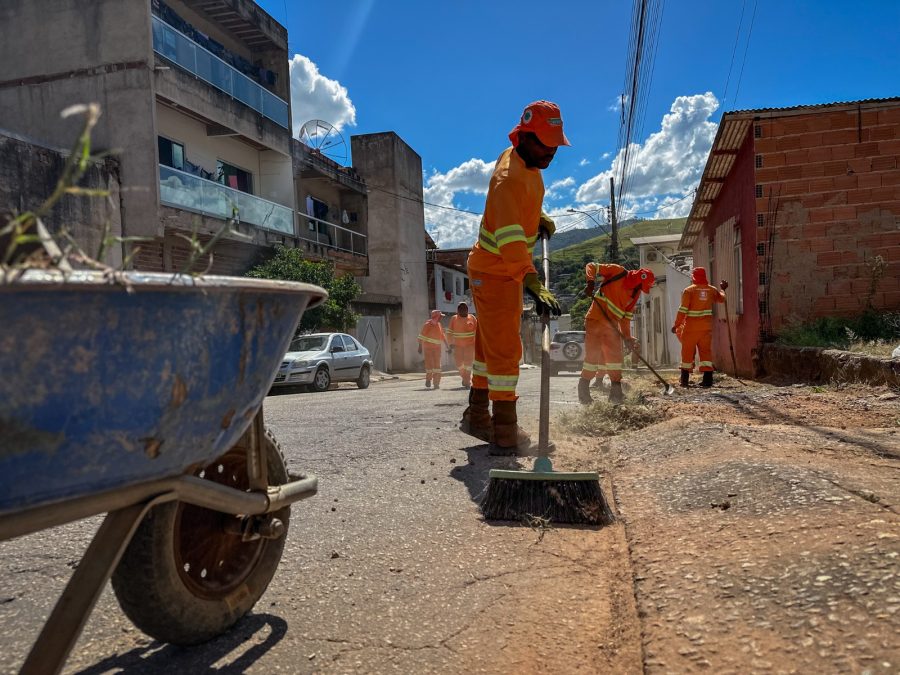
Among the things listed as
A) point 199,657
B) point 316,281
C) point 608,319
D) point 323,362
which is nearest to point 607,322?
point 608,319

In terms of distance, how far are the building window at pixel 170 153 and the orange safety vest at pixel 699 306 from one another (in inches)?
472

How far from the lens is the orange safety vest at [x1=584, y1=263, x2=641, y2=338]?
7.93m

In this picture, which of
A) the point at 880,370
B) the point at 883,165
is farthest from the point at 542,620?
the point at 883,165

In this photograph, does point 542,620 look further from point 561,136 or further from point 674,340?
point 674,340

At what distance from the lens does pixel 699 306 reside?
9.59m

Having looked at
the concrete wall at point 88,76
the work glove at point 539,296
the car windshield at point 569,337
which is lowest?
the car windshield at point 569,337

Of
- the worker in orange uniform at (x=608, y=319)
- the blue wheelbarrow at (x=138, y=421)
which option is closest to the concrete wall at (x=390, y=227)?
the worker in orange uniform at (x=608, y=319)

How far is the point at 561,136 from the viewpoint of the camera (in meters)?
4.21

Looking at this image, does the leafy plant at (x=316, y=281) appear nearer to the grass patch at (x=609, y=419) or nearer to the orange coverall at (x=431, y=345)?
the orange coverall at (x=431, y=345)

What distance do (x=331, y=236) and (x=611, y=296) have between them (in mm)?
16917

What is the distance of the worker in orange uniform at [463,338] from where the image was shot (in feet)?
39.8

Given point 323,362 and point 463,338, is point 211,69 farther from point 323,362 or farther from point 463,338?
point 463,338

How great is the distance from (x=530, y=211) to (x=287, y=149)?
17395 mm

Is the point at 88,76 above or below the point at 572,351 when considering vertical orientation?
above
